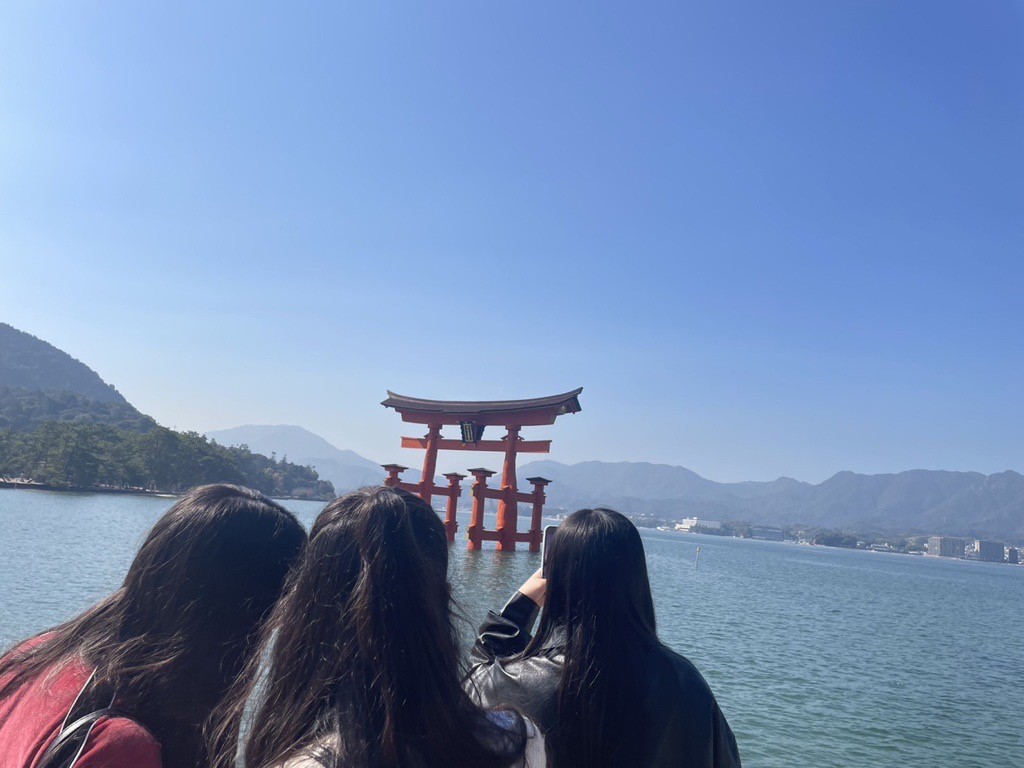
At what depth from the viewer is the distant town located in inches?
4916

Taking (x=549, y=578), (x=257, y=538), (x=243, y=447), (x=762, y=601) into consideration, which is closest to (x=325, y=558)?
(x=257, y=538)

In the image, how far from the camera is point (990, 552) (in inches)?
4897

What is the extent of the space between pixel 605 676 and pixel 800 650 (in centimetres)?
1305

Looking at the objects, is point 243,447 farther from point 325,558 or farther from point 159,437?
point 325,558

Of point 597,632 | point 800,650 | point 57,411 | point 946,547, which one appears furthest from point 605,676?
point 946,547

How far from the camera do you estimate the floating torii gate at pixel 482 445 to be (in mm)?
21531

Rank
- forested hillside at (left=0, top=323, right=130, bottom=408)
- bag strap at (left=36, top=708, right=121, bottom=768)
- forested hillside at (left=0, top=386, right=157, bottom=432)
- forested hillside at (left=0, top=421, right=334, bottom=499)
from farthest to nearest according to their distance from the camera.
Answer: forested hillside at (left=0, top=323, right=130, bottom=408) < forested hillside at (left=0, top=386, right=157, bottom=432) < forested hillside at (left=0, top=421, right=334, bottom=499) < bag strap at (left=36, top=708, right=121, bottom=768)

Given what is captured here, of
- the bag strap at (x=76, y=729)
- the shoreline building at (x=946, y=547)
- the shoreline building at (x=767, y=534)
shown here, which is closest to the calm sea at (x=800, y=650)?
the bag strap at (x=76, y=729)

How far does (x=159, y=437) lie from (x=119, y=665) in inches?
1946

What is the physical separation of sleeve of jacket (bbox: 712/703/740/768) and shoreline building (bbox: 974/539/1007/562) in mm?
148842

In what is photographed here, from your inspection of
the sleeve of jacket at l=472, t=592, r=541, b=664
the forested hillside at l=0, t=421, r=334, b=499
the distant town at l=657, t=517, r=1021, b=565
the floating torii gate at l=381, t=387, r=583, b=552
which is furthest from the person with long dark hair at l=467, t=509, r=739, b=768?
the distant town at l=657, t=517, r=1021, b=565

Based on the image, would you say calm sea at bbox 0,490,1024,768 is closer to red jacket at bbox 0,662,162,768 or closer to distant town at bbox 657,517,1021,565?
red jacket at bbox 0,662,162,768

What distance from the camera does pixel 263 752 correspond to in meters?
1.18

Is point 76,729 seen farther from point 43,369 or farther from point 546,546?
point 43,369
